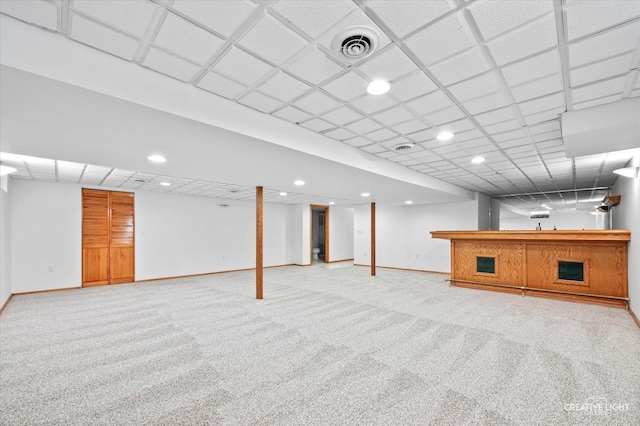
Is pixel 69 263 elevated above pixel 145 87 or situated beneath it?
situated beneath

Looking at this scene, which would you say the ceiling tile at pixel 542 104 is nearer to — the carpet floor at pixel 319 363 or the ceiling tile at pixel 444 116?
the ceiling tile at pixel 444 116

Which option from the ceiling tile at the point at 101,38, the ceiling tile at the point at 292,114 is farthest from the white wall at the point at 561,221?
the ceiling tile at the point at 101,38

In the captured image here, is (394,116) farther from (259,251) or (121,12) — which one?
(259,251)

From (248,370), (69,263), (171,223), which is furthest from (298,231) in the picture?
(248,370)

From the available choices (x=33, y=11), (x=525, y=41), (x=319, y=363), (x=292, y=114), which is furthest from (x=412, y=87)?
(x=319, y=363)

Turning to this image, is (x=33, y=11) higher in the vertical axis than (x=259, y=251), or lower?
higher

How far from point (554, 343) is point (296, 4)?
447 cm

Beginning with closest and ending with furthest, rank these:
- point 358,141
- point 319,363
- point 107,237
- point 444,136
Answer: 1. point 319,363
2. point 444,136
3. point 358,141
4. point 107,237

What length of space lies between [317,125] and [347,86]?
95cm

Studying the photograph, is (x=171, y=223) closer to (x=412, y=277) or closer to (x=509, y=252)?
(x=412, y=277)

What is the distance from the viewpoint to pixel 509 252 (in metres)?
6.52

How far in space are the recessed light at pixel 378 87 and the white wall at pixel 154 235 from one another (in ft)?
26.2

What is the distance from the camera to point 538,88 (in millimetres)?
2645

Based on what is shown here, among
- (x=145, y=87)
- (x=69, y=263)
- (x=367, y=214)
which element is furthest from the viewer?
(x=367, y=214)
